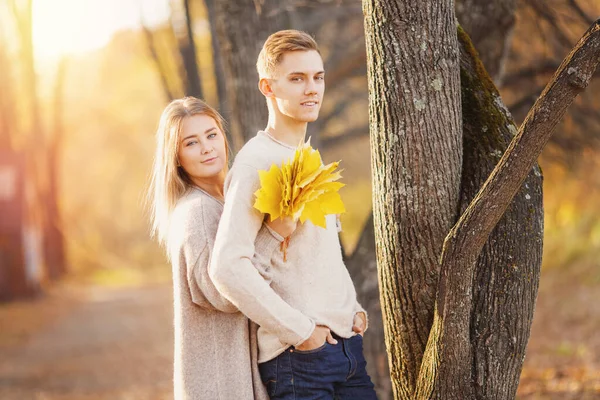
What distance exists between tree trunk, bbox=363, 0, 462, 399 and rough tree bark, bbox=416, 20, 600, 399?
0.55 ft

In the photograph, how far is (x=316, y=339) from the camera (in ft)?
9.02

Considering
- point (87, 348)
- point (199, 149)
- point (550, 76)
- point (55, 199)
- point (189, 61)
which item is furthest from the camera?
point (55, 199)

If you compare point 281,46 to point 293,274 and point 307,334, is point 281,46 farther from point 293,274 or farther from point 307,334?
point 307,334

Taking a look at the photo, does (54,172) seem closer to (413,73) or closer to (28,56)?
(28,56)

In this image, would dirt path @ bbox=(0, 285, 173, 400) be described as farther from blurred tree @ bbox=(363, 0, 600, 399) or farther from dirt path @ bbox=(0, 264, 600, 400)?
blurred tree @ bbox=(363, 0, 600, 399)

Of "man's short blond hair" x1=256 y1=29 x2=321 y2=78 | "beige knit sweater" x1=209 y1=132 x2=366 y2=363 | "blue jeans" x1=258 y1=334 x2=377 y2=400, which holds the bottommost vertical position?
"blue jeans" x1=258 y1=334 x2=377 y2=400

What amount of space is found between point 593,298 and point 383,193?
34.0 feet

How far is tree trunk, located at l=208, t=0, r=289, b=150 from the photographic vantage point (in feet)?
16.4

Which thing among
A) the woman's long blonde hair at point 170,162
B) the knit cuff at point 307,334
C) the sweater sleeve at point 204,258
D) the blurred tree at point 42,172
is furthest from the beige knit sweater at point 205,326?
the blurred tree at point 42,172

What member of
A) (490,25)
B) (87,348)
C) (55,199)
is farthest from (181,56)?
(55,199)

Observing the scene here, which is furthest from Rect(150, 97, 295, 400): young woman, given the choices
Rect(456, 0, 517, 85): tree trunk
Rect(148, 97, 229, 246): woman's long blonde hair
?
Rect(456, 0, 517, 85): tree trunk

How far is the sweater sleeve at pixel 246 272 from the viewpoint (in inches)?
103

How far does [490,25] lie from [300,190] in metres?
2.83

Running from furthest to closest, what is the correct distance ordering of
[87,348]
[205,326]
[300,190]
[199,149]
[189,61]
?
1. [87,348]
2. [189,61]
3. [199,149]
4. [205,326]
5. [300,190]
